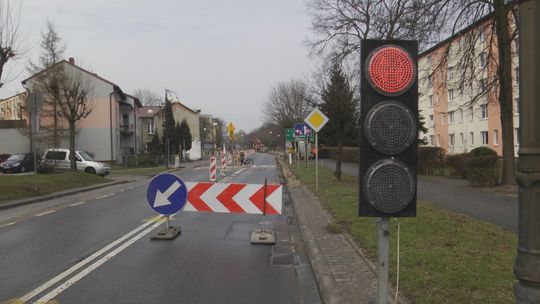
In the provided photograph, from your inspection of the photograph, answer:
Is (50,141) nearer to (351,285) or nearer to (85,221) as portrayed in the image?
(85,221)

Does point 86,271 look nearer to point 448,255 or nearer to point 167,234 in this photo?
point 167,234

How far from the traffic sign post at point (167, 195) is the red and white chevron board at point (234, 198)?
315mm

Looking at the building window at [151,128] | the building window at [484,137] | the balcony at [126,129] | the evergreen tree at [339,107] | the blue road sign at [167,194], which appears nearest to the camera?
the blue road sign at [167,194]

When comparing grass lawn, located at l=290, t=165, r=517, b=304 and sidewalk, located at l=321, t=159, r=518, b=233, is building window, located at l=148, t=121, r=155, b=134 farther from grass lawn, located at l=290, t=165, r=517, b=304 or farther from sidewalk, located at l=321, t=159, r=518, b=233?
grass lawn, located at l=290, t=165, r=517, b=304

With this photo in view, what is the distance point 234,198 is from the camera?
10500mm

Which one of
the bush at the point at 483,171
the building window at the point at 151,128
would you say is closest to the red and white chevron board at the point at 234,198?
the bush at the point at 483,171

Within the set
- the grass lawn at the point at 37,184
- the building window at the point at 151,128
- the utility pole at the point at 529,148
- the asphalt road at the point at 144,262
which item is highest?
the building window at the point at 151,128

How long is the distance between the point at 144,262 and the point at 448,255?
14.7 feet

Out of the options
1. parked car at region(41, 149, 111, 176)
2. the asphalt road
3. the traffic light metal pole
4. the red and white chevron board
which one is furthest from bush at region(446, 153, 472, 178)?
parked car at region(41, 149, 111, 176)

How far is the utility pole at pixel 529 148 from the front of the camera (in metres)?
2.77

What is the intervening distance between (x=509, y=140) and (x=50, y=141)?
44182 millimetres

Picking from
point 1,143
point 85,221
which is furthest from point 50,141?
point 85,221

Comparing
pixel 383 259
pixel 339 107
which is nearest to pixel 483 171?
pixel 339 107

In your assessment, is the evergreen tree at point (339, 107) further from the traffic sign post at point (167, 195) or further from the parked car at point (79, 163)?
the parked car at point (79, 163)
